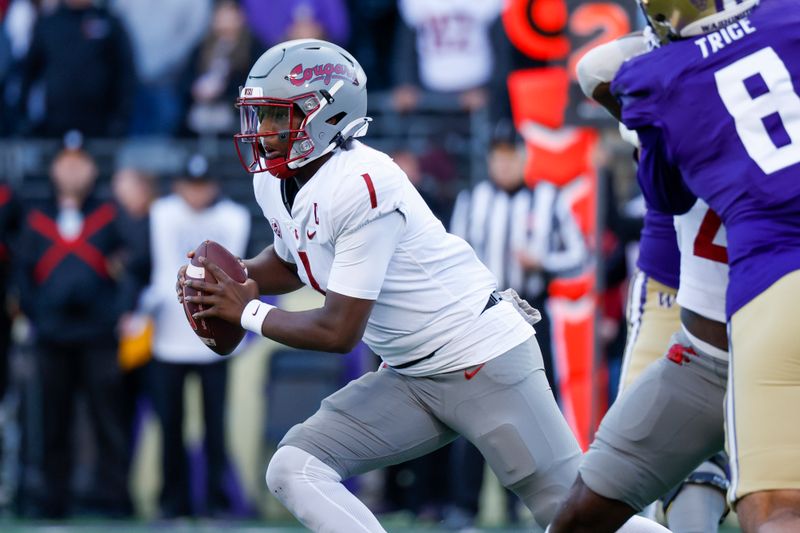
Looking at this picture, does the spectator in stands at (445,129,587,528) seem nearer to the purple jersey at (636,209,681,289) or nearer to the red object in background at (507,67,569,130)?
the red object in background at (507,67,569,130)

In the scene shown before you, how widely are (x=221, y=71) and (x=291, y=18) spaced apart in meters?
0.62

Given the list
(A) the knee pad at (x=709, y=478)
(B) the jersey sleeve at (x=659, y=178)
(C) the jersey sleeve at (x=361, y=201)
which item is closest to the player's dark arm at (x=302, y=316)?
(C) the jersey sleeve at (x=361, y=201)

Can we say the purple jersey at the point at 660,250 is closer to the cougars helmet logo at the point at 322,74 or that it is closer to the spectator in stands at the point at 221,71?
the cougars helmet logo at the point at 322,74

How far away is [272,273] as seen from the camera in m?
5.12

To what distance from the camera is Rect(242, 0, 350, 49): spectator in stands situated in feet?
34.4

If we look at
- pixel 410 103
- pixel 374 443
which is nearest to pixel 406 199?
pixel 374 443

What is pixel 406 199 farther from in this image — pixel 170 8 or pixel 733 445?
pixel 170 8

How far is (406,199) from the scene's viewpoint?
4.63m

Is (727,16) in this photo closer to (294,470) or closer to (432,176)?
(294,470)

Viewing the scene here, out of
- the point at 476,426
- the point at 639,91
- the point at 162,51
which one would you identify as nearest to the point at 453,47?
the point at 162,51

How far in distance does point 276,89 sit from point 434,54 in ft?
19.1

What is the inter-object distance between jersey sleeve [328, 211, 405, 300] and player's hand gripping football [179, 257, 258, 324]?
0.30 metres

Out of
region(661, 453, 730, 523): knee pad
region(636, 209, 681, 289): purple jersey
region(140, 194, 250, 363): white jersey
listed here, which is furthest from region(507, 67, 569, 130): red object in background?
region(661, 453, 730, 523): knee pad

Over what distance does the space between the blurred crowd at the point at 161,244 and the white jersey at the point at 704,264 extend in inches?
138
